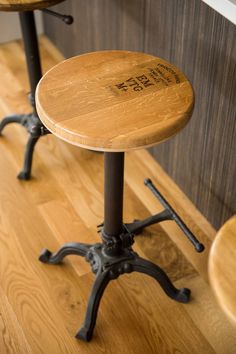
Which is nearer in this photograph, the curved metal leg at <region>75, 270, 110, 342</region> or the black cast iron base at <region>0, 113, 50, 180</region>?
the curved metal leg at <region>75, 270, 110, 342</region>

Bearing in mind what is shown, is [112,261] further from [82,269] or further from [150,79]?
[150,79]

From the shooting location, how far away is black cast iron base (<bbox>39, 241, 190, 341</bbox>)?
5.20ft

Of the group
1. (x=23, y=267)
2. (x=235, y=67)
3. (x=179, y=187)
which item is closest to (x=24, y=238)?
(x=23, y=267)

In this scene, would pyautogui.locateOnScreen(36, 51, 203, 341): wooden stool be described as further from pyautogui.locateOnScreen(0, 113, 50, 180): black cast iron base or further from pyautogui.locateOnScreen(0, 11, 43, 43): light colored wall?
pyautogui.locateOnScreen(0, 11, 43, 43): light colored wall

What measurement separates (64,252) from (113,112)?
2.18 ft

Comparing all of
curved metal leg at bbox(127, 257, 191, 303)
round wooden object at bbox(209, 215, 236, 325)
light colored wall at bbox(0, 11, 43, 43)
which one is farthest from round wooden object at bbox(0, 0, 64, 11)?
light colored wall at bbox(0, 11, 43, 43)

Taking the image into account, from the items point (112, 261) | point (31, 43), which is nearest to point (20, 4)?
point (31, 43)

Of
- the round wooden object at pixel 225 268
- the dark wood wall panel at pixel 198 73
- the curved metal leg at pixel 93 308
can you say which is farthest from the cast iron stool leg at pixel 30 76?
the round wooden object at pixel 225 268

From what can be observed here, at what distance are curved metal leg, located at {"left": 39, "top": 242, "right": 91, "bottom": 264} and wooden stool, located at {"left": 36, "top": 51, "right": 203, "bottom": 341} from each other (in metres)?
0.08

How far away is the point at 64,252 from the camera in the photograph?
1744 millimetres

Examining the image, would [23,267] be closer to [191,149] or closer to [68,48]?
[191,149]

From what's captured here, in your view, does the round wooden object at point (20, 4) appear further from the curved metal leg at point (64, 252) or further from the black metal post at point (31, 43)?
the curved metal leg at point (64, 252)

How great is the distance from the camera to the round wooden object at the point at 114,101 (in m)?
1.18

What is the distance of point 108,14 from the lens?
216 cm
